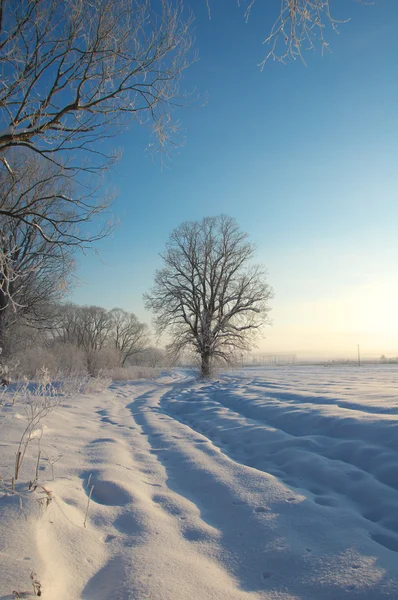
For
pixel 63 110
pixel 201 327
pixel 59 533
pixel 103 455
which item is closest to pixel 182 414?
pixel 103 455

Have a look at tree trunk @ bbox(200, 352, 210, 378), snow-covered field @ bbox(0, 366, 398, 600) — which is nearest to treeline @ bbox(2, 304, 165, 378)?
snow-covered field @ bbox(0, 366, 398, 600)

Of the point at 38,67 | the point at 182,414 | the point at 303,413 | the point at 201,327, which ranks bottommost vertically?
the point at 182,414

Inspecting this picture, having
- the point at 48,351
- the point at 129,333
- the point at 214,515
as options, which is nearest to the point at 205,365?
the point at 48,351

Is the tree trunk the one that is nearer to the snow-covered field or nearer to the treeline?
the treeline

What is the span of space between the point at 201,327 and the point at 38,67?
51.0 ft

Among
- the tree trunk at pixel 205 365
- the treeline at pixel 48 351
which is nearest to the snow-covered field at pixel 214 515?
the treeline at pixel 48 351

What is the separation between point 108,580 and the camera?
1703mm

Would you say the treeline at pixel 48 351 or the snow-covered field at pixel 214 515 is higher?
the treeline at pixel 48 351

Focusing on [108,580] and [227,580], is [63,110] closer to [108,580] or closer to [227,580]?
[108,580]

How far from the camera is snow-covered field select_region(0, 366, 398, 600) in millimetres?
1693

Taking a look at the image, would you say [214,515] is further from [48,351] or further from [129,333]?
[129,333]

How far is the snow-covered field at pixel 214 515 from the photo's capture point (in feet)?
5.56

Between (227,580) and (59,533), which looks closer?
(227,580)

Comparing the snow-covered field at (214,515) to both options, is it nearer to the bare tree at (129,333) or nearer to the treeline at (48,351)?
the treeline at (48,351)
